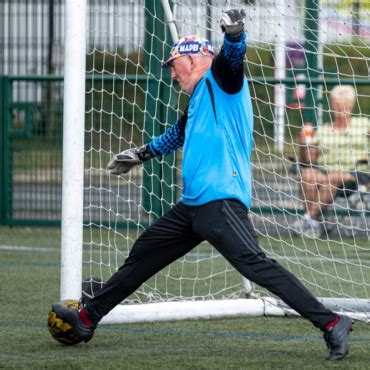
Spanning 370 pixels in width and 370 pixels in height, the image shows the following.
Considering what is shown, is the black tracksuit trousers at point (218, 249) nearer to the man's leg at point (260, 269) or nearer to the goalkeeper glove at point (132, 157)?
the man's leg at point (260, 269)

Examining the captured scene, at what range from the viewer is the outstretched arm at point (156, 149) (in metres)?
7.00

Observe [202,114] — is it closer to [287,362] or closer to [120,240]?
[287,362]

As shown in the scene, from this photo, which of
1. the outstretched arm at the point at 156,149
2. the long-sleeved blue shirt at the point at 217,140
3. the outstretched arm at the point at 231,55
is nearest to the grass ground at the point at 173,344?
the long-sleeved blue shirt at the point at 217,140

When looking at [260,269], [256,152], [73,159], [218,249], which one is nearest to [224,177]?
[218,249]

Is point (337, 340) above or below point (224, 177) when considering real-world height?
below

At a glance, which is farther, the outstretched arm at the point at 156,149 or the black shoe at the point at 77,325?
the outstretched arm at the point at 156,149

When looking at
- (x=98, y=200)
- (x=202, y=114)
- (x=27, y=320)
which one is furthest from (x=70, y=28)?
(x=98, y=200)

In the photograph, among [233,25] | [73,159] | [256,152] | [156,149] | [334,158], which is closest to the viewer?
[233,25]

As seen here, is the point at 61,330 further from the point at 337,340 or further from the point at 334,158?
the point at 334,158

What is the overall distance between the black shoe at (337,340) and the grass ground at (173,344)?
54 millimetres

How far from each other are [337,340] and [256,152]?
6.45m

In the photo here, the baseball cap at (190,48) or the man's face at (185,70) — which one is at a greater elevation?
the baseball cap at (190,48)

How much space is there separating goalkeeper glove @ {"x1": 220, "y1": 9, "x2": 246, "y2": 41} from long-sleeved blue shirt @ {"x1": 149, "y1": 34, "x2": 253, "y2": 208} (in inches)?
10.9

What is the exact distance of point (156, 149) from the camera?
7.08 meters
